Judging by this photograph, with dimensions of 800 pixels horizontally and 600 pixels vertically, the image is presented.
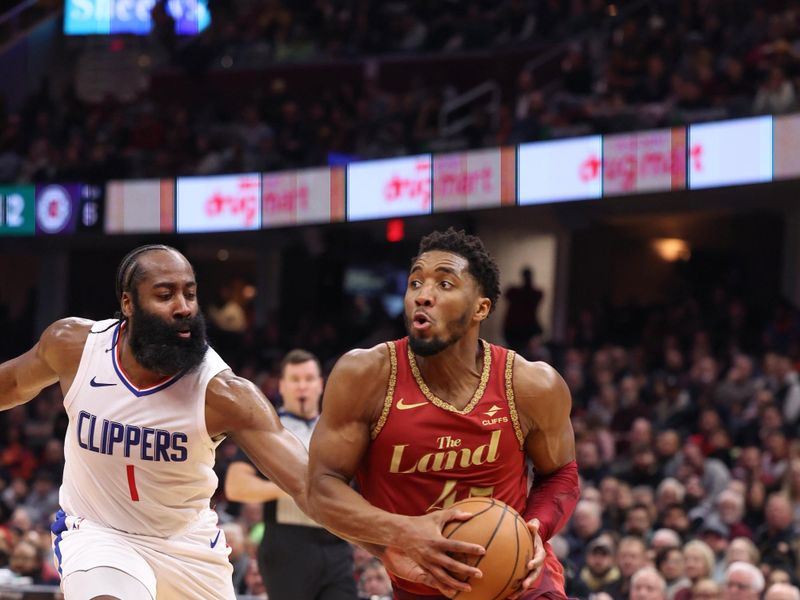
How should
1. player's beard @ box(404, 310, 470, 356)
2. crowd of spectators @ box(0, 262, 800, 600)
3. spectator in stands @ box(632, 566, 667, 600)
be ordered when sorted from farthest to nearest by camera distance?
crowd of spectators @ box(0, 262, 800, 600) < spectator in stands @ box(632, 566, 667, 600) < player's beard @ box(404, 310, 470, 356)

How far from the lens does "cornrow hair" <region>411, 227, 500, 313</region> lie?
175 inches

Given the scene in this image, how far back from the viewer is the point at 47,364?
201 inches

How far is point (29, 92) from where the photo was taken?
23.9m

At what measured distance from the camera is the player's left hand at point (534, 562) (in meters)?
4.10

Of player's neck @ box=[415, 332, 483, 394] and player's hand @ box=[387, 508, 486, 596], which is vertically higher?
player's neck @ box=[415, 332, 483, 394]

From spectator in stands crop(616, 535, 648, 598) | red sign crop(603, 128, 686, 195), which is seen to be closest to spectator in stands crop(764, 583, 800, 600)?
spectator in stands crop(616, 535, 648, 598)

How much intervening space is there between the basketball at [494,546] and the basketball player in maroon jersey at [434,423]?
10 centimetres

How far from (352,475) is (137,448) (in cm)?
92

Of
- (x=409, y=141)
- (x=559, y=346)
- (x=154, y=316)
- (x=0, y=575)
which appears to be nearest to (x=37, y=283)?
(x=409, y=141)

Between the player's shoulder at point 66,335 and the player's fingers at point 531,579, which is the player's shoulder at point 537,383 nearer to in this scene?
the player's fingers at point 531,579

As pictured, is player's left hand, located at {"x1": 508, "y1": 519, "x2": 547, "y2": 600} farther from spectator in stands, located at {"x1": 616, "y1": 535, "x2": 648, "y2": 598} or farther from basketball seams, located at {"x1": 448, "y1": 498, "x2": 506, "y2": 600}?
spectator in stands, located at {"x1": 616, "y1": 535, "x2": 648, "y2": 598}

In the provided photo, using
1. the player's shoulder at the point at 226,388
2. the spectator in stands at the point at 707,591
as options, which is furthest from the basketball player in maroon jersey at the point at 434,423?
the spectator in stands at the point at 707,591

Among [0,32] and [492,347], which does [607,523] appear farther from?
[0,32]

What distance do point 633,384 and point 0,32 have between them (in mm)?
15908
